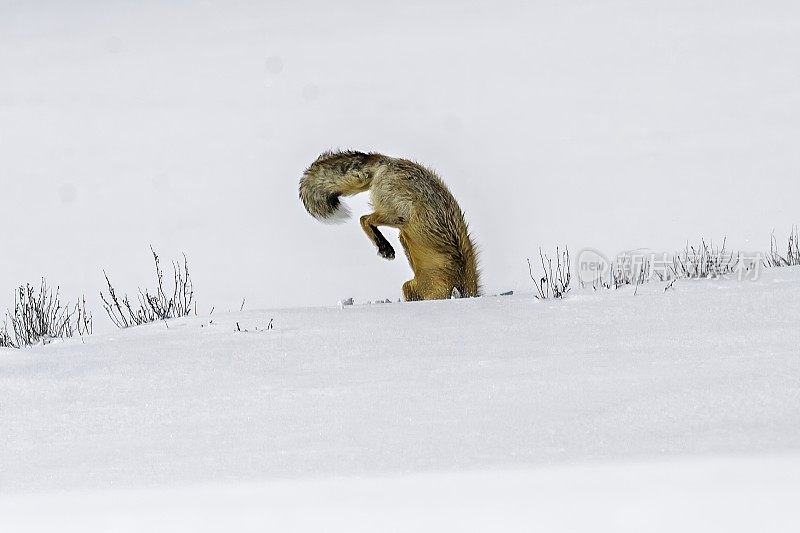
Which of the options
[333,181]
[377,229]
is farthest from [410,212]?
[333,181]

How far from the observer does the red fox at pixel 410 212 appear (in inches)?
382

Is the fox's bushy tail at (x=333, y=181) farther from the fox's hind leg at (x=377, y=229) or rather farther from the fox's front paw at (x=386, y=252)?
the fox's front paw at (x=386, y=252)

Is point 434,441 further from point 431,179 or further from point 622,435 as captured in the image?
point 431,179

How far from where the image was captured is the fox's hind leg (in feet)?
31.8

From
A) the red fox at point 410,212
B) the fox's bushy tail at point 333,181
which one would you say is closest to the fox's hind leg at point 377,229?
the red fox at point 410,212

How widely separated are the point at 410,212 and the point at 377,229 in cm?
34

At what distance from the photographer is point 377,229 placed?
9.73 m

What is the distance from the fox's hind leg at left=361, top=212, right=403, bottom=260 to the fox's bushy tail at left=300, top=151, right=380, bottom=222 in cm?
44

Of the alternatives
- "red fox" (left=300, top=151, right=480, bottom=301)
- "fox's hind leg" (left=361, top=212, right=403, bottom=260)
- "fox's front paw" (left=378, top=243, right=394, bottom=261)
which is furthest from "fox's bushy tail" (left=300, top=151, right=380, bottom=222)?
"fox's front paw" (left=378, top=243, right=394, bottom=261)

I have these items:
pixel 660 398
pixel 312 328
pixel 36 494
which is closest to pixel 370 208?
pixel 312 328

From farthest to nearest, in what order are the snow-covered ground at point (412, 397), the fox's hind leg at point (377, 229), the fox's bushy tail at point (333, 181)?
1. the fox's bushy tail at point (333, 181)
2. the fox's hind leg at point (377, 229)
3. the snow-covered ground at point (412, 397)

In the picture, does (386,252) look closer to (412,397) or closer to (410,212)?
(410,212)

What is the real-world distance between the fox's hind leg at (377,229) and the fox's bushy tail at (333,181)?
1.44ft

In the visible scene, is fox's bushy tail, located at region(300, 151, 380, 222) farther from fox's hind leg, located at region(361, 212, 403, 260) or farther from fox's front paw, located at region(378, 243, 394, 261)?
fox's front paw, located at region(378, 243, 394, 261)
